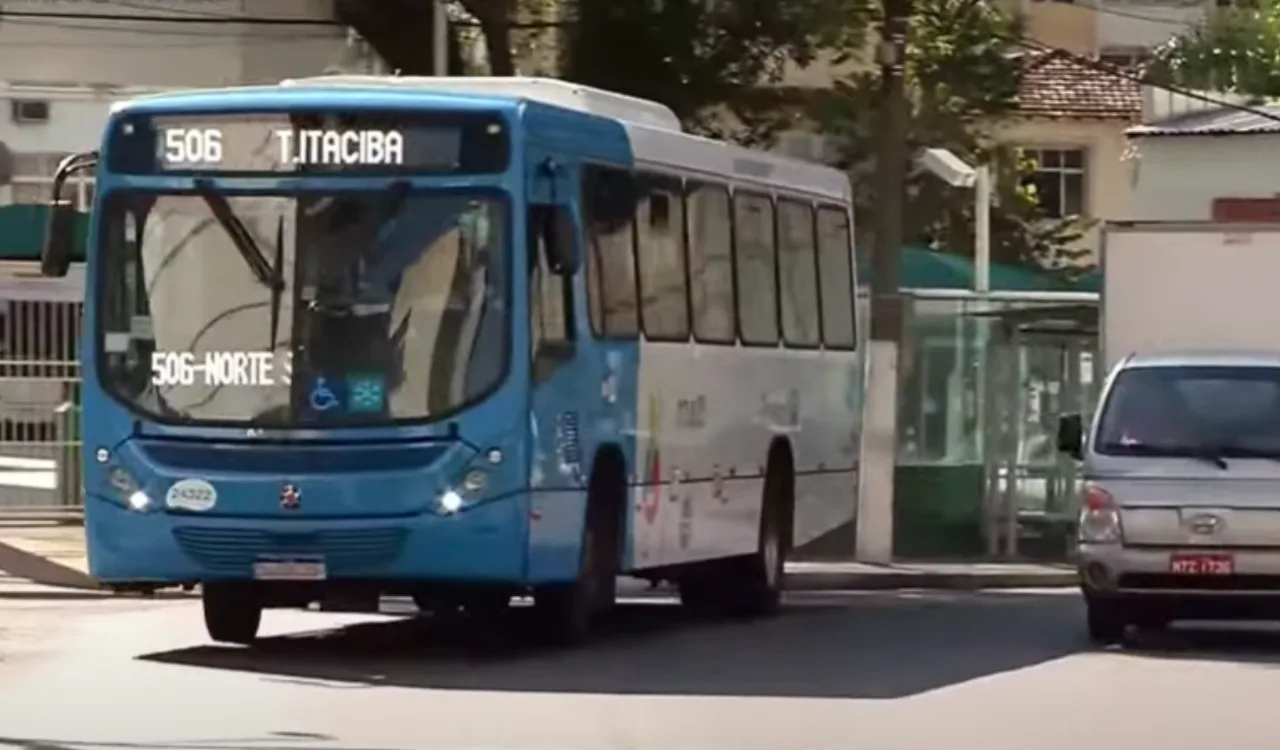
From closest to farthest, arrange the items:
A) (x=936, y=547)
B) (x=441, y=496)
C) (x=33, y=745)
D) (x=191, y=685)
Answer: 1. (x=33, y=745)
2. (x=191, y=685)
3. (x=441, y=496)
4. (x=936, y=547)

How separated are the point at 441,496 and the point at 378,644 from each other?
7.78ft

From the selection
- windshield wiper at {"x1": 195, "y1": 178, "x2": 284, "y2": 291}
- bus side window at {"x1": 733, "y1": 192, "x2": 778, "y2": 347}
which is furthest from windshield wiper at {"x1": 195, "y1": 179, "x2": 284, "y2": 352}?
bus side window at {"x1": 733, "y1": 192, "x2": 778, "y2": 347}

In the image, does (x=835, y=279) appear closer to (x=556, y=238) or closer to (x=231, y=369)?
(x=556, y=238)

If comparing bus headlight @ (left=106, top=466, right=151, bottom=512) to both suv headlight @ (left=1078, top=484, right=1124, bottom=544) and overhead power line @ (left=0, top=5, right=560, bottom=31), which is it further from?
overhead power line @ (left=0, top=5, right=560, bottom=31)

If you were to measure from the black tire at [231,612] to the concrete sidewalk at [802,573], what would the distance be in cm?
A: 502

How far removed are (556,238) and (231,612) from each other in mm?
3034

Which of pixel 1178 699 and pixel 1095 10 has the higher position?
pixel 1095 10

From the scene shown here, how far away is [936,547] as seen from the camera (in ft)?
97.5

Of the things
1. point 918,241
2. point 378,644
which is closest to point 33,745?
point 378,644

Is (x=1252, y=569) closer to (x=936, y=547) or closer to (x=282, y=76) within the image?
(x=936, y=547)

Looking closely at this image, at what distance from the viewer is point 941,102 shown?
34906mm

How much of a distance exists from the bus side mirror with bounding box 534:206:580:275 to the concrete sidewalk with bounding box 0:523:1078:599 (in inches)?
285

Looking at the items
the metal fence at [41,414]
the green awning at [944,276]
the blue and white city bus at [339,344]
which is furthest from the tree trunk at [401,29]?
the blue and white city bus at [339,344]

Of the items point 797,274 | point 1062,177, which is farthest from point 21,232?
point 1062,177
